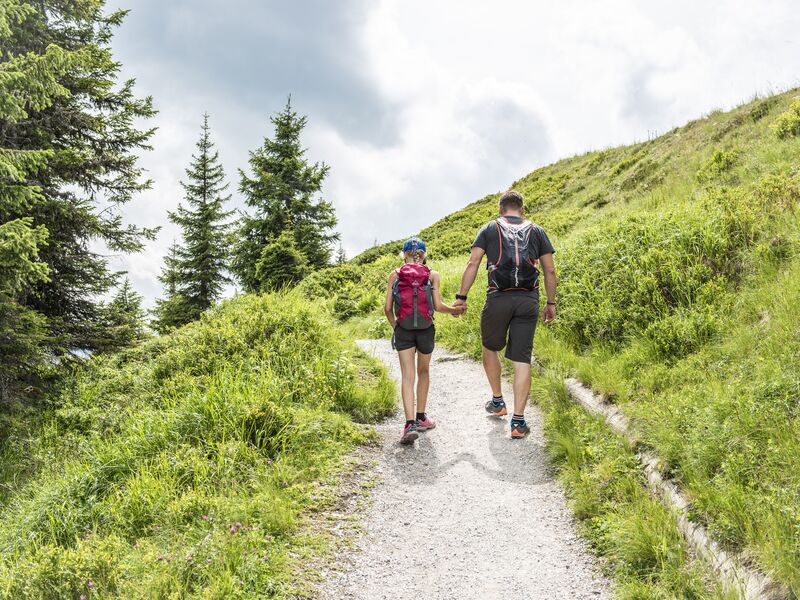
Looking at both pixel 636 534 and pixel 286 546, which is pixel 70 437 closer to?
pixel 286 546

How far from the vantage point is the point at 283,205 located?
26.1 metres

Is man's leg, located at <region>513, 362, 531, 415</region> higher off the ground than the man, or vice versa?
the man

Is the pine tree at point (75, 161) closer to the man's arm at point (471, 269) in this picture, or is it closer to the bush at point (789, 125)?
the man's arm at point (471, 269)

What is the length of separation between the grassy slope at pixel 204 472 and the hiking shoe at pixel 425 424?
0.72 meters

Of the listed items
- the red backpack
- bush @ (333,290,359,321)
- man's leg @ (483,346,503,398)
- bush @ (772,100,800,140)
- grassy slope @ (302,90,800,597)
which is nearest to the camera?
grassy slope @ (302,90,800,597)

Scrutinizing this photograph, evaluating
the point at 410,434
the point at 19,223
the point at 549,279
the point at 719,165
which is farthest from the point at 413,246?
the point at 719,165

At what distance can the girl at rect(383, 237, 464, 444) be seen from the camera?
19.9 feet

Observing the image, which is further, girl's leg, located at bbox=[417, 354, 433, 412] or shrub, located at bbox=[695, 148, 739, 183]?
shrub, located at bbox=[695, 148, 739, 183]

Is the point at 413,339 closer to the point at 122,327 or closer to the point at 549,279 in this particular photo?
the point at 549,279

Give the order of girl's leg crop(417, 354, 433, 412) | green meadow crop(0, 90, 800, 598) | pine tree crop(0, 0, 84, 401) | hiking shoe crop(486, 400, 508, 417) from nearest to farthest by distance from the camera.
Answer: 1. green meadow crop(0, 90, 800, 598)
2. girl's leg crop(417, 354, 433, 412)
3. hiking shoe crop(486, 400, 508, 417)
4. pine tree crop(0, 0, 84, 401)

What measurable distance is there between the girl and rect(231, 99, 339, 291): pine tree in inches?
759

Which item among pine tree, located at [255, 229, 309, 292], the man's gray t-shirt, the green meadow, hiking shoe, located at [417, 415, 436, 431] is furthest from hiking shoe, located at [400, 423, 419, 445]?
pine tree, located at [255, 229, 309, 292]

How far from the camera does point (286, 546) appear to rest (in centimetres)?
408

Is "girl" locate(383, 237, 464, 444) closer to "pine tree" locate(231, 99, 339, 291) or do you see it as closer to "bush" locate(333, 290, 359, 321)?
"bush" locate(333, 290, 359, 321)
